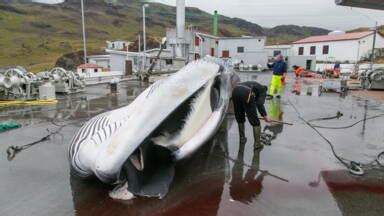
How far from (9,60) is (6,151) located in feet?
217

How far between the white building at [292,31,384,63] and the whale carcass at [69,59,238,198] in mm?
48255

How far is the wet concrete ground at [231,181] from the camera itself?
329 centimetres

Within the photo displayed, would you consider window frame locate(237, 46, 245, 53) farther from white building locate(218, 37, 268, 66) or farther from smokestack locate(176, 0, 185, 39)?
smokestack locate(176, 0, 185, 39)

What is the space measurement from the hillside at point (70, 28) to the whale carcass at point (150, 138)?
59422 millimetres

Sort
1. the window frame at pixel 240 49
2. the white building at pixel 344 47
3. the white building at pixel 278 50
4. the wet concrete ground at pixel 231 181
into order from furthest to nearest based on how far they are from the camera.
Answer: the white building at pixel 278 50 → the white building at pixel 344 47 → the window frame at pixel 240 49 → the wet concrete ground at pixel 231 181

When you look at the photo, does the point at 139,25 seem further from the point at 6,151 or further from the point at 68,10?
the point at 6,151

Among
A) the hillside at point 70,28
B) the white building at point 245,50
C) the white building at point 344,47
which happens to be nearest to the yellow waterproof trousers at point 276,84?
the white building at point 245,50

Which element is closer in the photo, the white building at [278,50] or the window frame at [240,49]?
the window frame at [240,49]

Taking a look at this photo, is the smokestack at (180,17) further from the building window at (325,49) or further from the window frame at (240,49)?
the building window at (325,49)

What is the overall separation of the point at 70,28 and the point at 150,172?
415 ft

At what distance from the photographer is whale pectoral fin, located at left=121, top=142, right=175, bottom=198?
350cm

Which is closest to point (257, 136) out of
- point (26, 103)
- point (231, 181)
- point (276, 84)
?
point (231, 181)

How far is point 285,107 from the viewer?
380 inches

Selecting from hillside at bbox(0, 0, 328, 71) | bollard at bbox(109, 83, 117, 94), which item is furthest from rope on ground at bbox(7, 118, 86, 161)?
hillside at bbox(0, 0, 328, 71)
